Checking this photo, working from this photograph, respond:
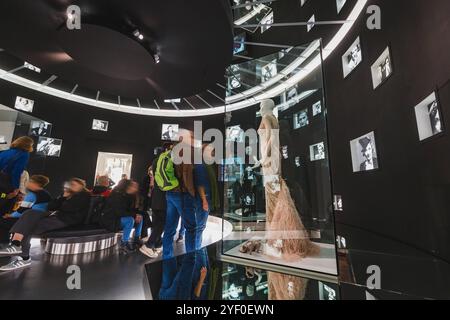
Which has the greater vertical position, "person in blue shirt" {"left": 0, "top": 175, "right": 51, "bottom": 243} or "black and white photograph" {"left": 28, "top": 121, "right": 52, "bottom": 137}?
"black and white photograph" {"left": 28, "top": 121, "right": 52, "bottom": 137}

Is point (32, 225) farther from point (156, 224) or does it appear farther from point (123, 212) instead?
point (156, 224)

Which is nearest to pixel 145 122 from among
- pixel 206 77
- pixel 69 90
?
pixel 69 90

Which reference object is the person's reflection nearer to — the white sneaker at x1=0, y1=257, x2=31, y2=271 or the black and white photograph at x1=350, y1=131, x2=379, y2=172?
the white sneaker at x1=0, y1=257, x2=31, y2=271

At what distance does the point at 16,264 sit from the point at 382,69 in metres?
5.11

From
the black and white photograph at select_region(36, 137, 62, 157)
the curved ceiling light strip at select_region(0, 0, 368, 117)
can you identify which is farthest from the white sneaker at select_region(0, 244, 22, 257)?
the black and white photograph at select_region(36, 137, 62, 157)

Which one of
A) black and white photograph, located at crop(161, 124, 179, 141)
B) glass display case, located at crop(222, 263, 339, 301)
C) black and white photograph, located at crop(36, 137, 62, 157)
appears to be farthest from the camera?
black and white photograph, located at crop(161, 124, 179, 141)

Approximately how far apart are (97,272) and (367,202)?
367 centimetres

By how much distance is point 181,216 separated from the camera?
275 cm

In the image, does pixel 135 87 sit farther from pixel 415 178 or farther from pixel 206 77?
pixel 415 178

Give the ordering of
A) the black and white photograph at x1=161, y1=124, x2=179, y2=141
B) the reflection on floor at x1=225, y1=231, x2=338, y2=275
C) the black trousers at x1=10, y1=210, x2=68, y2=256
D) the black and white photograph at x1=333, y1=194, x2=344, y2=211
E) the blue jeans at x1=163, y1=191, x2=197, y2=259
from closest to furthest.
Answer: the reflection on floor at x1=225, y1=231, x2=338, y2=275
the black trousers at x1=10, y1=210, x2=68, y2=256
the blue jeans at x1=163, y1=191, x2=197, y2=259
the black and white photograph at x1=333, y1=194, x2=344, y2=211
the black and white photograph at x1=161, y1=124, x2=179, y2=141

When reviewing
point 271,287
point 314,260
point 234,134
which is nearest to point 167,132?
point 234,134

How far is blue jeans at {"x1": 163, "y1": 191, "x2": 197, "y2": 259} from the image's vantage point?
2705mm

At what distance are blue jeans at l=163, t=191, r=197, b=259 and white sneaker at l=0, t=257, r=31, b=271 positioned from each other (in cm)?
155
